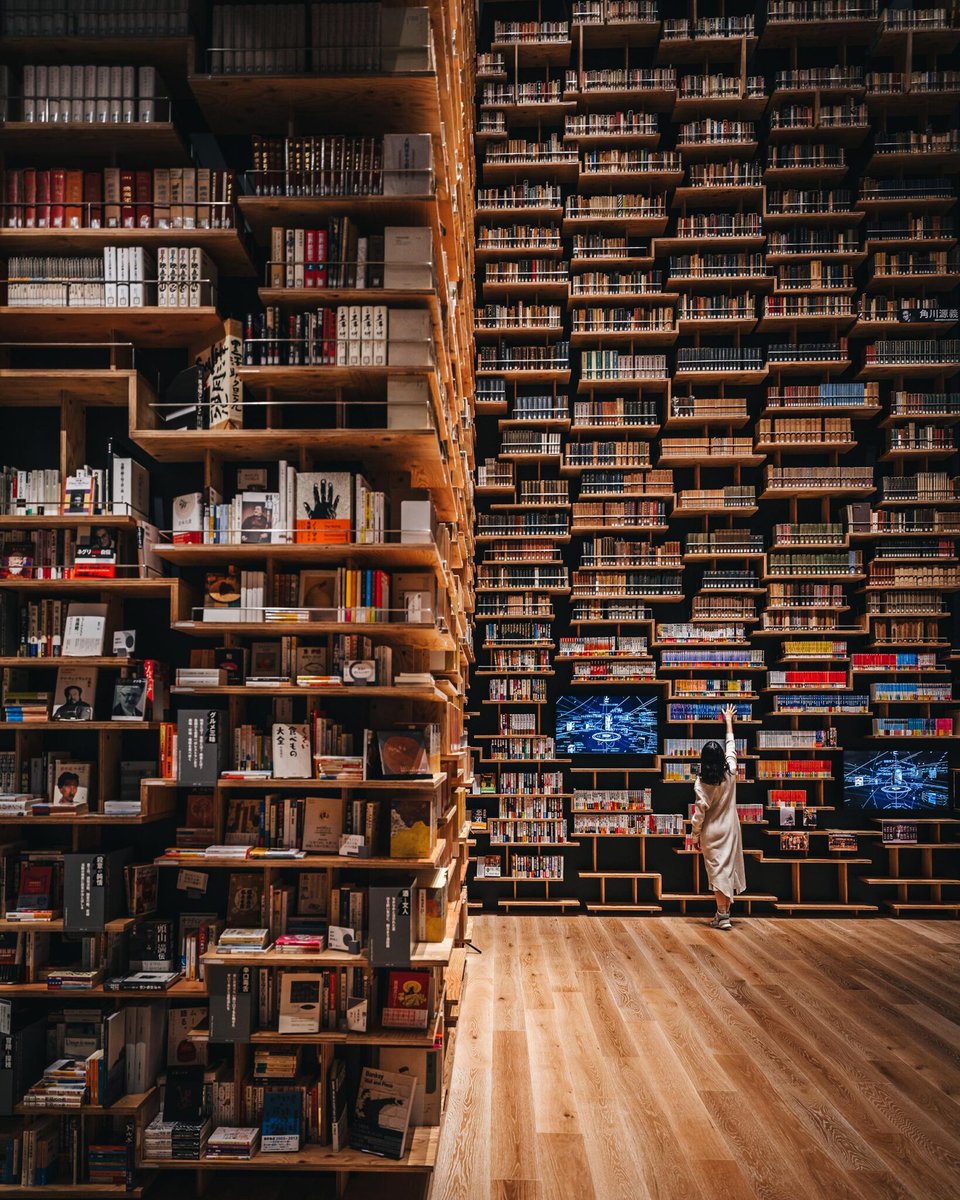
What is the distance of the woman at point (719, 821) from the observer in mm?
6547

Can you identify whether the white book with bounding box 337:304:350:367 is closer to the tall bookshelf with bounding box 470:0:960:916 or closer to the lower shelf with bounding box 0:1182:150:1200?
the lower shelf with bounding box 0:1182:150:1200

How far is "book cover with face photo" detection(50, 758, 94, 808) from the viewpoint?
322 cm

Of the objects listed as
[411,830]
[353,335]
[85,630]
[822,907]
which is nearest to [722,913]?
[822,907]

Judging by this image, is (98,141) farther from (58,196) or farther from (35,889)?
(35,889)

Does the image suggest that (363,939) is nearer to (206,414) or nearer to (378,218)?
(206,414)

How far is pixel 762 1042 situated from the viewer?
4371 mm

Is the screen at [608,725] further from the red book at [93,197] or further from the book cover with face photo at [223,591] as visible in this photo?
the red book at [93,197]

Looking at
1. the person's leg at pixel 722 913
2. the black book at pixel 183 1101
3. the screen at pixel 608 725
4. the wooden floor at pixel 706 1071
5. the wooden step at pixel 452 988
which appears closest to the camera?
the black book at pixel 183 1101

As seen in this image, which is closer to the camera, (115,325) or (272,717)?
(115,325)

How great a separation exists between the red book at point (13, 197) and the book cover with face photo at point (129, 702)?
1695 millimetres

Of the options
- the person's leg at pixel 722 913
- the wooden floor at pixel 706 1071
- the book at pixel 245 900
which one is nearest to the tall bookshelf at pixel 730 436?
the person's leg at pixel 722 913

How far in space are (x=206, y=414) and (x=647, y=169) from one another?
17.8 feet

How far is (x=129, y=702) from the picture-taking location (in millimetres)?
3219

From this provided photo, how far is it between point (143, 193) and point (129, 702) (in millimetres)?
1815
